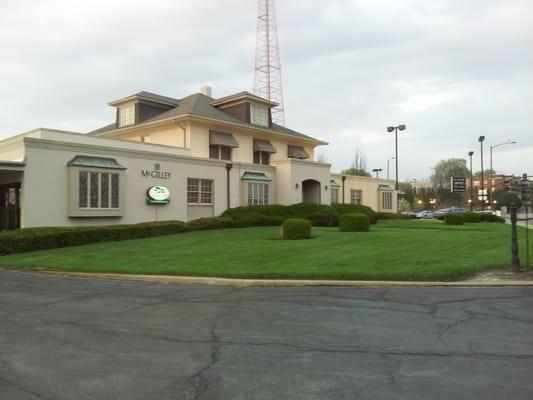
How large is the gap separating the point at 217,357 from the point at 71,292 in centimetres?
644

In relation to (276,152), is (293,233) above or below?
below

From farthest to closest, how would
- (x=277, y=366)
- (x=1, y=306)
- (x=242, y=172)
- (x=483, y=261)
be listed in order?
(x=242, y=172) → (x=483, y=261) → (x=1, y=306) → (x=277, y=366)

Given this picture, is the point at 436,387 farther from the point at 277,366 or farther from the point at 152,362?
the point at 152,362

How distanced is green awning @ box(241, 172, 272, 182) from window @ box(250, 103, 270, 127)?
244 inches

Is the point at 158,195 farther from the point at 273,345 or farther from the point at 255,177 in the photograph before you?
the point at 273,345

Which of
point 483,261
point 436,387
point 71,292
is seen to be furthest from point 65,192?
Result: point 436,387

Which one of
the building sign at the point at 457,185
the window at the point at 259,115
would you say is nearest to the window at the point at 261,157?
the window at the point at 259,115

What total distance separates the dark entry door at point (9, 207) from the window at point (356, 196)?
27123 mm

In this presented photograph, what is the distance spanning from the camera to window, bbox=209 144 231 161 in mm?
33531

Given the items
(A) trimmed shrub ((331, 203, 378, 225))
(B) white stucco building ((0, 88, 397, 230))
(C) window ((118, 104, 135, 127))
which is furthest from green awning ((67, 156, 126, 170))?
(A) trimmed shrub ((331, 203, 378, 225))

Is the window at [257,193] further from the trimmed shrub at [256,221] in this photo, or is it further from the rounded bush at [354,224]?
the rounded bush at [354,224]

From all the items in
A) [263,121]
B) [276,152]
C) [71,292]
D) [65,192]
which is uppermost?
[263,121]

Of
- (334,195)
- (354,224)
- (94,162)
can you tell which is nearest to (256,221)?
(354,224)

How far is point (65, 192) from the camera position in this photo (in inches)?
873
